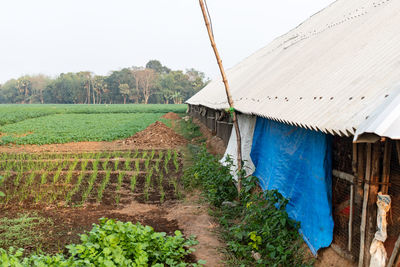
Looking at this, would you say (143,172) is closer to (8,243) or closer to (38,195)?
(38,195)

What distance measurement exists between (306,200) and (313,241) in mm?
527

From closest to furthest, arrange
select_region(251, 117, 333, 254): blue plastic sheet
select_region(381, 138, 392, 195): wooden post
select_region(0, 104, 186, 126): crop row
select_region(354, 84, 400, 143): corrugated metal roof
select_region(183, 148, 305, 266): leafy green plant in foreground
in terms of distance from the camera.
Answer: select_region(354, 84, 400, 143): corrugated metal roof, select_region(381, 138, 392, 195): wooden post, select_region(251, 117, 333, 254): blue plastic sheet, select_region(183, 148, 305, 266): leafy green plant in foreground, select_region(0, 104, 186, 126): crop row

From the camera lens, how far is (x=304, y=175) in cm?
436

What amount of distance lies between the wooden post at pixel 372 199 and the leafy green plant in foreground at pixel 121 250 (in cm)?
190

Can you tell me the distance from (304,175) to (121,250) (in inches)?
98.3

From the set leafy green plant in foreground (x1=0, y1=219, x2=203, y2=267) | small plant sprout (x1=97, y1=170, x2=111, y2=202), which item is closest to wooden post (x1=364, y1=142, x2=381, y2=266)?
leafy green plant in foreground (x1=0, y1=219, x2=203, y2=267)

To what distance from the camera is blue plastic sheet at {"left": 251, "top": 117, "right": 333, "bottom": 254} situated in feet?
12.2

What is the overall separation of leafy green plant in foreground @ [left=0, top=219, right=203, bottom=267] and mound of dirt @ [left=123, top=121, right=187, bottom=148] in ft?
34.3

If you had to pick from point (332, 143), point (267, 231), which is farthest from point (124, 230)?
point (332, 143)

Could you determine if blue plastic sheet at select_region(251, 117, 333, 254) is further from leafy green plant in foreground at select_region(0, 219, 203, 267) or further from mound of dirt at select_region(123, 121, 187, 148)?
mound of dirt at select_region(123, 121, 187, 148)

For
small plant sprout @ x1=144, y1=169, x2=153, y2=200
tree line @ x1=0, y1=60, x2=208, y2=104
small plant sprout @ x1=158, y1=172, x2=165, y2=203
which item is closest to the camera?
small plant sprout @ x1=158, y1=172, x2=165, y2=203

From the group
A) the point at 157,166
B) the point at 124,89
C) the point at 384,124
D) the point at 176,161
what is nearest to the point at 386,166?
the point at 384,124

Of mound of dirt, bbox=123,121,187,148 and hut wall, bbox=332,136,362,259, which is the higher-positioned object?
hut wall, bbox=332,136,362,259

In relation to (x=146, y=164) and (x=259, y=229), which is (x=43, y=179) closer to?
(x=146, y=164)
